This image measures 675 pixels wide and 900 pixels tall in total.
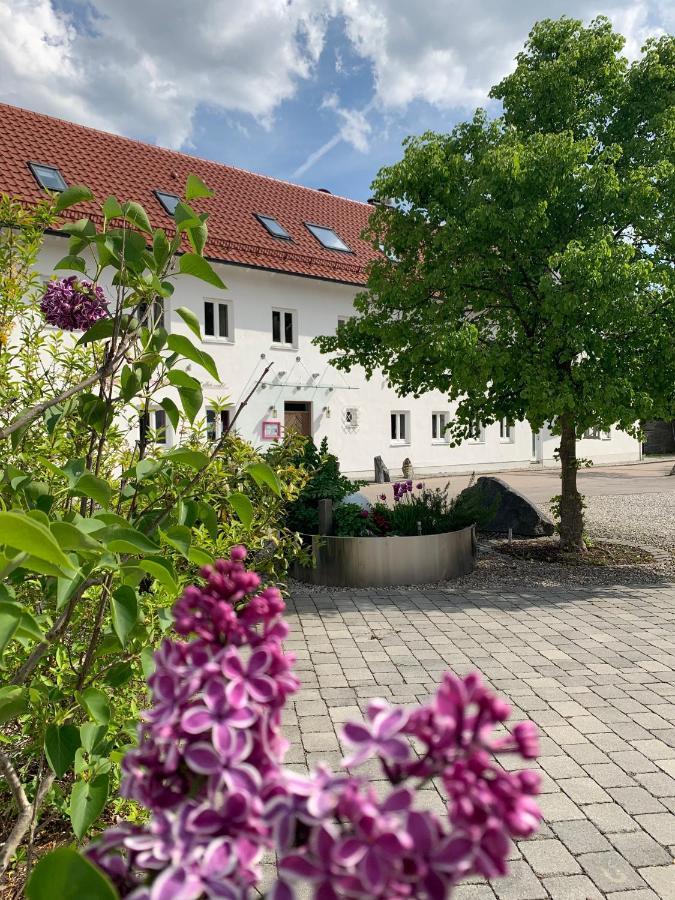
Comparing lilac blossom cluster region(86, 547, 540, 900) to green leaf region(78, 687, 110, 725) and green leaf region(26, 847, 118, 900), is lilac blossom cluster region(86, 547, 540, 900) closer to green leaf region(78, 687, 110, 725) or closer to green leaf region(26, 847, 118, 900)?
green leaf region(26, 847, 118, 900)

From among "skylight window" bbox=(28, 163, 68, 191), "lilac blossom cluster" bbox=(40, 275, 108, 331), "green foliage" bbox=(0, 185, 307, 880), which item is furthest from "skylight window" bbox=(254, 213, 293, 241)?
"lilac blossom cluster" bbox=(40, 275, 108, 331)

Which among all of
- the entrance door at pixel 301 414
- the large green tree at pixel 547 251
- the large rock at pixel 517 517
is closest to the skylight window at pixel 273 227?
the entrance door at pixel 301 414

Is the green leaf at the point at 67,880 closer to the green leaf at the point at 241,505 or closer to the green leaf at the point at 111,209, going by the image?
the green leaf at the point at 241,505

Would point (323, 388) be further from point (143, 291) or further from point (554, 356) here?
point (143, 291)

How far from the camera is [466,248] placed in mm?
8984

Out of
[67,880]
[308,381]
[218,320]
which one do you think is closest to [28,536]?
[67,880]

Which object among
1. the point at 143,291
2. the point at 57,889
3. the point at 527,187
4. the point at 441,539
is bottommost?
the point at 441,539

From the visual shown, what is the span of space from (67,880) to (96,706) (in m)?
1.09

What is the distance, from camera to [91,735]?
1.78 m

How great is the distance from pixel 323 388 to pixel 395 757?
2355 centimetres

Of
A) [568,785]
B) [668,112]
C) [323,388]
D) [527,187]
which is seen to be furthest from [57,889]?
[323,388]

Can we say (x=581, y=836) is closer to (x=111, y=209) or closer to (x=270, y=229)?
(x=111, y=209)

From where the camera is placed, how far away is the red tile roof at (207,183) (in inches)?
738

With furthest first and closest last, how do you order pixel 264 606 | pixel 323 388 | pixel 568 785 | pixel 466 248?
pixel 323 388 < pixel 466 248 < pixel 568 785 < pixel 264 606
